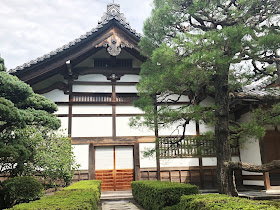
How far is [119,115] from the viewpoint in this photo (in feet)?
36.2

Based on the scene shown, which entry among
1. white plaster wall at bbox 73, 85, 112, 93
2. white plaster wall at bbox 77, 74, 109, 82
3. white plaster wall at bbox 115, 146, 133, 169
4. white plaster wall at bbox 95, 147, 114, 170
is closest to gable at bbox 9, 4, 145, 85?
white plaster wall at bbox 77, 74, 109, 82

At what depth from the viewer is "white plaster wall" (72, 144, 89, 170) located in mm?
10364

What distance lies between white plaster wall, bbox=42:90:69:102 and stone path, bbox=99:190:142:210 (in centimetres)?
425

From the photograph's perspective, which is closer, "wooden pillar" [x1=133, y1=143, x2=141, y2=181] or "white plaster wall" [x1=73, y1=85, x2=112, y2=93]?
"wooden pillar" [x1=133, y1=143, x2=141, y2=181]

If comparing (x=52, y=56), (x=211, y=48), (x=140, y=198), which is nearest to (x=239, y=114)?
(x=140, y=198)

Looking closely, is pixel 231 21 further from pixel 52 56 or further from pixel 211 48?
pixel 52 56

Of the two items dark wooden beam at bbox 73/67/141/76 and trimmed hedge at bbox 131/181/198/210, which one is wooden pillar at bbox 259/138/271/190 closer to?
trimmed hedge at bbox 131/181/198/210

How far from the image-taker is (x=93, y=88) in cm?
1122

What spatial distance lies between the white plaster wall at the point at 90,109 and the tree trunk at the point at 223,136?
18.9 ft

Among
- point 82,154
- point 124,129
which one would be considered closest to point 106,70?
point 124,129

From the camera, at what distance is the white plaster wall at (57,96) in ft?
35.7

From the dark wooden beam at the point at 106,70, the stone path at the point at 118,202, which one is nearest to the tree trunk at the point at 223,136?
the stone path at the point at 118,202

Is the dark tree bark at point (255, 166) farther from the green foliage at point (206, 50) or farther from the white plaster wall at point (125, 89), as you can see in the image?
the white plaster wall at point (125, 89)

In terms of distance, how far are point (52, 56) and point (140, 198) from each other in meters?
6.38
